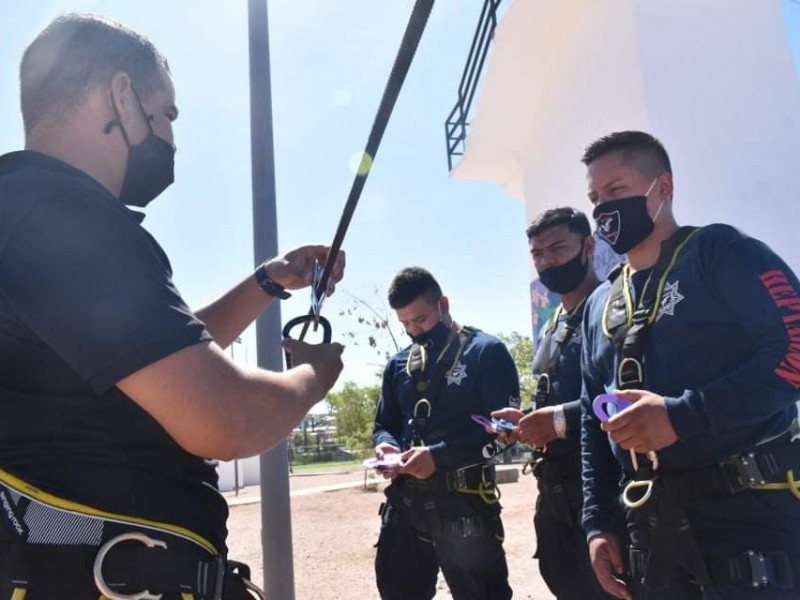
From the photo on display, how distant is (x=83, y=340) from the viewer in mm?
1126

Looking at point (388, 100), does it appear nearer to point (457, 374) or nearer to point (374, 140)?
point (374, 140)

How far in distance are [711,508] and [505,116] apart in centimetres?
764

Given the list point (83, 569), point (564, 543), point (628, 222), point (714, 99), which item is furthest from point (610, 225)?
point (714, 99)

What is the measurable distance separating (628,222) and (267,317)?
2.29 meters

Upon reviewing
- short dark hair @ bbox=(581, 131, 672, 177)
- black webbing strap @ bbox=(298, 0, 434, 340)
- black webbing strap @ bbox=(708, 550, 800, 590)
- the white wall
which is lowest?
black webbing strap @ bbox=(708, 550, 800, 590)

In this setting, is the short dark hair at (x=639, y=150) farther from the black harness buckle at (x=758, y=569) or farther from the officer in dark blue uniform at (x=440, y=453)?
the officer in dark blue uniform at (x=440, y=453)

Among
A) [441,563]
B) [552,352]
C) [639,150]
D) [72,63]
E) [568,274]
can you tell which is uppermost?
[639,150]

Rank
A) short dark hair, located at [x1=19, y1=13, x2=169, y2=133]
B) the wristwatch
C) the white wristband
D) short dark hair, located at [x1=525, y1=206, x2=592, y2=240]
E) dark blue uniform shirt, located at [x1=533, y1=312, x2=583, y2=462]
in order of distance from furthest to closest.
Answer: short dark hair, located at [x1=525, y1=206, x2=592, y2=240], dark blue uniform shirt, located at [x1=533, y1=312, x2=583, y2=462], the white wristband, the wristwatch, short dark hair, located at [x1=19, y1=13, x2=169, y2=133]

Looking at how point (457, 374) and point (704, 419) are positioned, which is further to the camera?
point (457, 374)

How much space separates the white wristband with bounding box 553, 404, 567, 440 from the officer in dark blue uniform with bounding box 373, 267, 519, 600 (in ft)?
1.88

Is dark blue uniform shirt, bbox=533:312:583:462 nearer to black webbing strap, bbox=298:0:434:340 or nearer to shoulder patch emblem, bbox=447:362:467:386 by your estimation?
shoulder patch emblem, bbox=447:362:467:386

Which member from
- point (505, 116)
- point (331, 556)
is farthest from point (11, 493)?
point (505, 116)

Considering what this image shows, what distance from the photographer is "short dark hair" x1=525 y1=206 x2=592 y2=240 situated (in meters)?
3.37

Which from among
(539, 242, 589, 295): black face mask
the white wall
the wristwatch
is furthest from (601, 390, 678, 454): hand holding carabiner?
the white wall
